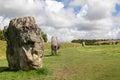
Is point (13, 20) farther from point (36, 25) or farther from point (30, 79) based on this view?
point (30, 79)

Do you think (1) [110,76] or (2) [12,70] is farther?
(2) [12,70]

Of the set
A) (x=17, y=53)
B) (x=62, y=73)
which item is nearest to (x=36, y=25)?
(x=17, y=53)

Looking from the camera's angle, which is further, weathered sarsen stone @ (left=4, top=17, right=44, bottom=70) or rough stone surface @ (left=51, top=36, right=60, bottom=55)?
rough stone surface @ (left=51, top=36, right=60, bottom=55)

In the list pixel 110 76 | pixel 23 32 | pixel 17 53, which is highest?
pixel 23 32

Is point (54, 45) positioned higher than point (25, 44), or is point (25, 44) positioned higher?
point (25, 44)

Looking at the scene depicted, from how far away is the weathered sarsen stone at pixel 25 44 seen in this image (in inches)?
858

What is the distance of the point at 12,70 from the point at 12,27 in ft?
10.8

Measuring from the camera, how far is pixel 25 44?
22.0m

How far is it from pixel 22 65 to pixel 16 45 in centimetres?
162

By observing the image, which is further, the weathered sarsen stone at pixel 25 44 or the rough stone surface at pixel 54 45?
the rough stone surface at pixel 54 45

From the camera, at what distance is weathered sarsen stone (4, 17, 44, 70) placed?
21.8 meters

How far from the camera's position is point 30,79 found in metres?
19.0

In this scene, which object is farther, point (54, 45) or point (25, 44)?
point (54, 45)

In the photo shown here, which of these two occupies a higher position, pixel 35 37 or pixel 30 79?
pixel 35 37
